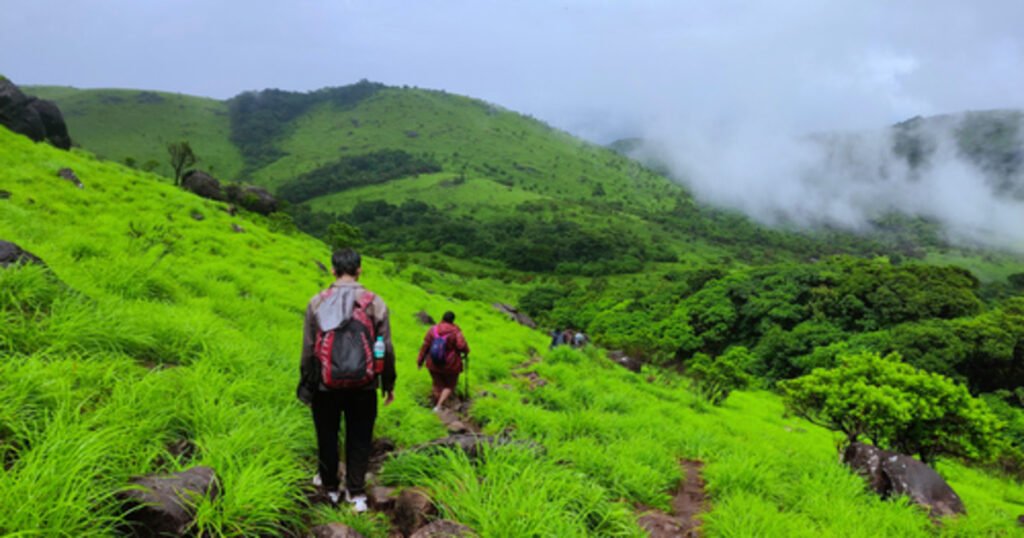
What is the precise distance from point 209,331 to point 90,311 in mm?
1508

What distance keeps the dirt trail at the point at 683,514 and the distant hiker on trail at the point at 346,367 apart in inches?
130

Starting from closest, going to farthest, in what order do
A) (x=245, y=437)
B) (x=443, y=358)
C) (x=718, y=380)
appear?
1. (x=245, y=437)
2. (x=443, y=358)
3. (x=718, y=380)

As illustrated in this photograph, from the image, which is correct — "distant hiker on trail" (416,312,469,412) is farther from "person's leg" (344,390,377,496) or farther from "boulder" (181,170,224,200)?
"boulder" (181,170,224,200)

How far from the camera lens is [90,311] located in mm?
6062

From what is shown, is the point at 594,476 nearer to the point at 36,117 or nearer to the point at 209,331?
the point at 209,331

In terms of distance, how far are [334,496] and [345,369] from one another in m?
1.46

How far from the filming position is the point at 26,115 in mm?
37344

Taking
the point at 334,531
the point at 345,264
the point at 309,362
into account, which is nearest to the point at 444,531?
the point at 334,531

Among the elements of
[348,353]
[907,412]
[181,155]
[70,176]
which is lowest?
[907,412]

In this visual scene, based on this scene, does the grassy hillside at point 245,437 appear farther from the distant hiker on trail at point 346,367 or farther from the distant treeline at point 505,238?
the distant treeline at point 505,238

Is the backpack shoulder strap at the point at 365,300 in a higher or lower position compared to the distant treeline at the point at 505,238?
higher

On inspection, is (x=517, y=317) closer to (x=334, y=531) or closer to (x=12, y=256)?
(x=12, y=256)

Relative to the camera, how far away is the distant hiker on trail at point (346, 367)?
4.47m

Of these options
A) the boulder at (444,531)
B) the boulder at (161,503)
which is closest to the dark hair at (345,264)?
the boulder at (161,503)
